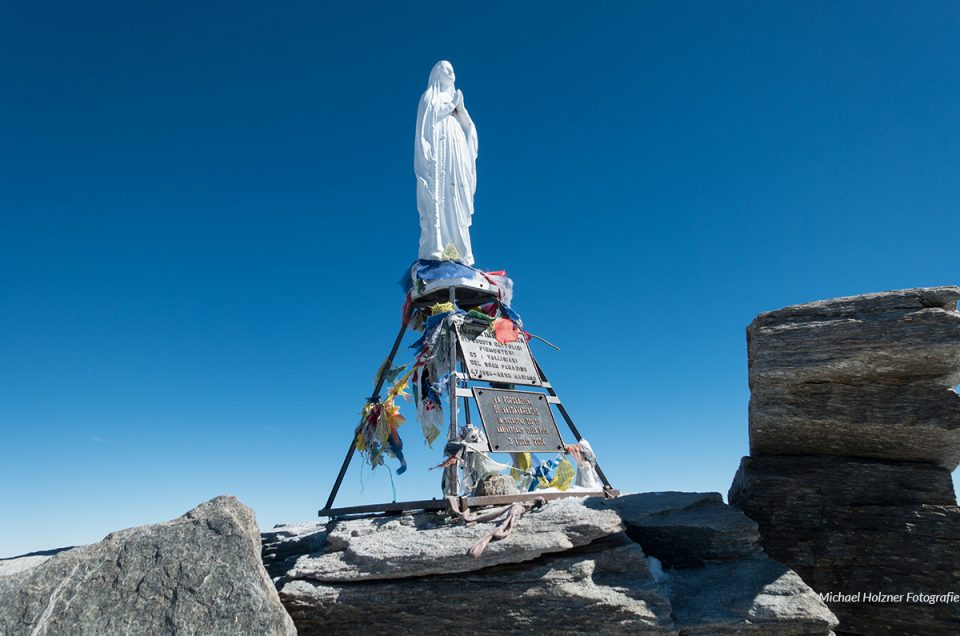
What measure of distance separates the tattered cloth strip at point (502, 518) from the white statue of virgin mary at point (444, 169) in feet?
19.2

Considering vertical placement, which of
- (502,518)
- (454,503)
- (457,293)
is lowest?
(502,518)

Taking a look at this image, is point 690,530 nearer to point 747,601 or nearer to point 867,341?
point 747,601

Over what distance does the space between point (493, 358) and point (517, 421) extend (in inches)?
51.5

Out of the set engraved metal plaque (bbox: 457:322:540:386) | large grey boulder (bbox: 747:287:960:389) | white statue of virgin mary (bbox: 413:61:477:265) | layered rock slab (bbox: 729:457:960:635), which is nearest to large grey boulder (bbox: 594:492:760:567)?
layered rock slab (bbox: 729:457:960:635)

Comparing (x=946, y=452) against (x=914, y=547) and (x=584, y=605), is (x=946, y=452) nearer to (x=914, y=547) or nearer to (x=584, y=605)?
(x=914, y=547)

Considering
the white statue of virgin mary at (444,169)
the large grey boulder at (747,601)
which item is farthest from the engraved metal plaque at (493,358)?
the large grey boulder at (747,601)

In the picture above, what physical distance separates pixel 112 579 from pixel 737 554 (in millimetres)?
5258

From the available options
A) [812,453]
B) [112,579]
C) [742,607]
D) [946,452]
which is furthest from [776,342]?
[112,579]

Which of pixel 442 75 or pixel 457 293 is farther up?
pixel 442 75

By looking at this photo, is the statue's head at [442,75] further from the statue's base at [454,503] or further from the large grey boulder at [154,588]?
the large grey boulder at [154,588]

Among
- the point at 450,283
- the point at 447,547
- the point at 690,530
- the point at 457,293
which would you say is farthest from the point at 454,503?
the point at 457,293

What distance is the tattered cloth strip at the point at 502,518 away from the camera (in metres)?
5.76

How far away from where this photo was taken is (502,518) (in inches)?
256

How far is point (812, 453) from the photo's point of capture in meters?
6.80
